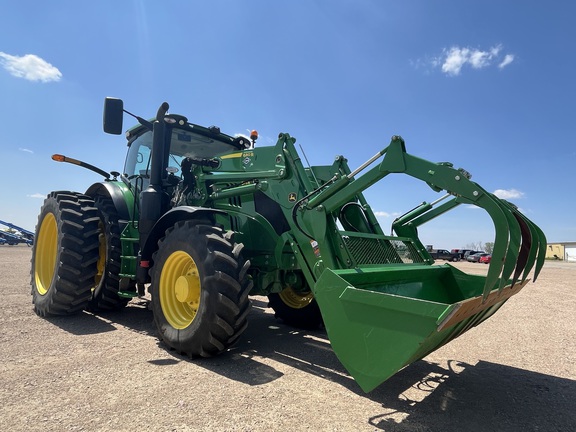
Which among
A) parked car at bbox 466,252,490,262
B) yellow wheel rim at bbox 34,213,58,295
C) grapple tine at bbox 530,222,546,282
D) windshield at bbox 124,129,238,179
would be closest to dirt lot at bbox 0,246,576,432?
grapple tine at bbox 530,222,546,282

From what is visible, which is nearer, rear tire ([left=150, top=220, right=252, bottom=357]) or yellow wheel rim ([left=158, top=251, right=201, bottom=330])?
rear tire ([left=150, top=220, right=252, bottom=357])

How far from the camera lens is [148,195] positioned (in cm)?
512

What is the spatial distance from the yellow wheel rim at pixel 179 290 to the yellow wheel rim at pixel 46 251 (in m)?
3.24

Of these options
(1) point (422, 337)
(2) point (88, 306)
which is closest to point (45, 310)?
(2) point (88, 306)

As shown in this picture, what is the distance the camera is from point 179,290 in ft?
14.1

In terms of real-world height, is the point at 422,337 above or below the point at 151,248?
below

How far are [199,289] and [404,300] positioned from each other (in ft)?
8.15

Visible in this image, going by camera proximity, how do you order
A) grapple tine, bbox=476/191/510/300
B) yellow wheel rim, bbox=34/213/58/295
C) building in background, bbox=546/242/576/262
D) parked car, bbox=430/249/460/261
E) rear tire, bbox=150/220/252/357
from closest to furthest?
grapple tine, bbox=476/191/510/300 → rear tire, bbox=150/220/252/357 → yellow wheel rim, bbox=34/213/58/295 → parked car, bbox=430/249/460/261 → building in background, bbox=546/242/576/262

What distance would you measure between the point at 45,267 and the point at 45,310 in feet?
4.10

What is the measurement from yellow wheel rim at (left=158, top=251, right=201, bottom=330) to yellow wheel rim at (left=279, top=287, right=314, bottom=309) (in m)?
1.78

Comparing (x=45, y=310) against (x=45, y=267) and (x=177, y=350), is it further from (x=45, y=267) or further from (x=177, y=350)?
(x=177, y=350)

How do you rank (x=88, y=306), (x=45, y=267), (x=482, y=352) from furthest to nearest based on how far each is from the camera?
(x=45, y=267) → (x=88, y=306) → (x=482, y=352)

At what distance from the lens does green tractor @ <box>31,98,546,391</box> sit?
2.80 metres

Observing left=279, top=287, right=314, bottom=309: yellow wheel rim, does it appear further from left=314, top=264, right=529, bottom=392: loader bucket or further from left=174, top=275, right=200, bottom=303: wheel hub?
left=314, top=264, right=529, bottom=392: loader bucket
